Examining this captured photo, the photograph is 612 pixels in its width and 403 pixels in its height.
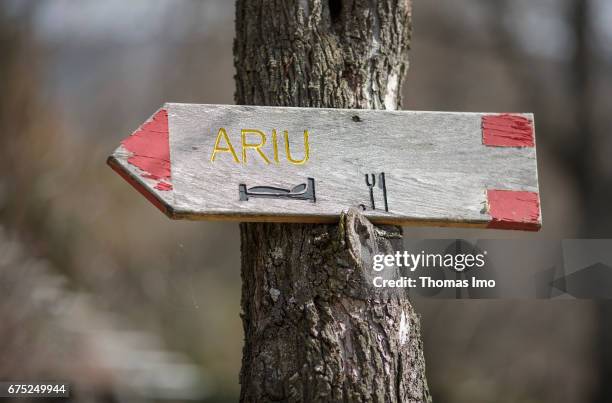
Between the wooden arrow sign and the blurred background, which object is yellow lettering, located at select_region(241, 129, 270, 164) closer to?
the wooden arrow sign

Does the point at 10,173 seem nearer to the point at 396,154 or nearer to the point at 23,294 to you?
the point at 23,294

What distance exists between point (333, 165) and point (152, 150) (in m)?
0.30

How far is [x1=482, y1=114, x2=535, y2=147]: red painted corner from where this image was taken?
1299 millimetres

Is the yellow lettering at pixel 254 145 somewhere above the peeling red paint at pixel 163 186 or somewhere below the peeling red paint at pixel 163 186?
above

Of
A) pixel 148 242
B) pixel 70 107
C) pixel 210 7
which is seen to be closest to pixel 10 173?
pixel 70 107

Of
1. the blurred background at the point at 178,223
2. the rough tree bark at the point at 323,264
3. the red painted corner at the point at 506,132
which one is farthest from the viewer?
the blurred background at the point at 178,223

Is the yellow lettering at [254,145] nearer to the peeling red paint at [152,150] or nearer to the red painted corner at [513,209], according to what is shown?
the peeling red paint at [152,150]

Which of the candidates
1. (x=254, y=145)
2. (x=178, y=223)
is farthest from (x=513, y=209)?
(x=178, y=223)

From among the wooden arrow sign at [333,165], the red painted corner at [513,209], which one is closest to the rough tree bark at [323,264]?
the wooden arrow sign at [333,165]

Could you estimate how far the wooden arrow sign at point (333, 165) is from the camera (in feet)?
3.90

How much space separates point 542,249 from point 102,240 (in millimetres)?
3956

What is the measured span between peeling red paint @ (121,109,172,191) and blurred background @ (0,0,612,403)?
2.92 m

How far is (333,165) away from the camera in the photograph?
48.8 inches

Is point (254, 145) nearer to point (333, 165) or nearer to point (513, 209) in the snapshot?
point (333, 165)
